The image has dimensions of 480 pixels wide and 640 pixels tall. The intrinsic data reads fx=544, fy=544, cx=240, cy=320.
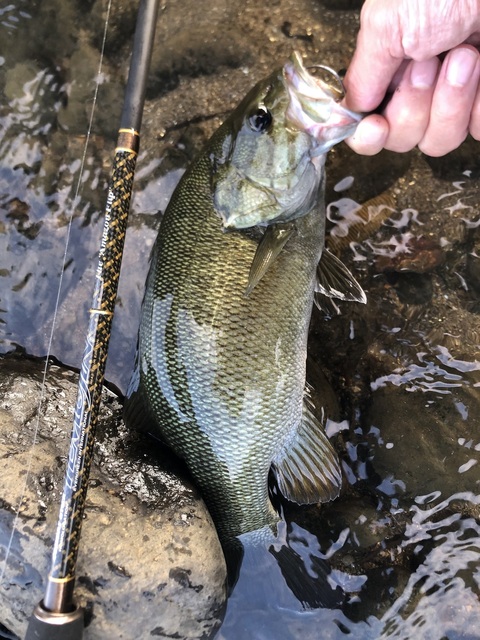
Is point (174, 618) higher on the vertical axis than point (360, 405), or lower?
lower

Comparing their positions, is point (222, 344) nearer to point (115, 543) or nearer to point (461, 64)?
point (115, 543)

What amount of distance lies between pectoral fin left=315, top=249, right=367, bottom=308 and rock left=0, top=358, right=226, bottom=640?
1.02 meters

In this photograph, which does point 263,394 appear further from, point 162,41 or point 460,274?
point 162,41

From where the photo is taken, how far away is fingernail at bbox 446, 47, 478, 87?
5.37ft

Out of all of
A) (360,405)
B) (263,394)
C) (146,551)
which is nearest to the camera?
(146,551)

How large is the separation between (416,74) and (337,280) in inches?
33.8

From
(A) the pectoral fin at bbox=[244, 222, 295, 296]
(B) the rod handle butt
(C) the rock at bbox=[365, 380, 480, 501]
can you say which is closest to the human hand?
(A) the pectoral fin at bbox=[244, 222, 295, 296]

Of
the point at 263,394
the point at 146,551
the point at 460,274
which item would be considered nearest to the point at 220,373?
the point at 263,394

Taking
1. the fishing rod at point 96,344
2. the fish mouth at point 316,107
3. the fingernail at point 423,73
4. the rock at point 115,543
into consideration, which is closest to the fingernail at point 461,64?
the fingernail at point 423,73

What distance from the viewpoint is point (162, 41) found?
2.73 m

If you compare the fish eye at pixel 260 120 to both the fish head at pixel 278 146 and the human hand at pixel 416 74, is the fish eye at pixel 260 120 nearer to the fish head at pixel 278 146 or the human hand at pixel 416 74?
the fish head at pixel 278 146

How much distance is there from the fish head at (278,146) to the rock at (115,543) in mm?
1107

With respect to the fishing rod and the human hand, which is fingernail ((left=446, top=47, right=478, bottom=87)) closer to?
the human hand

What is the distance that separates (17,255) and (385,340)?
1.82 m
